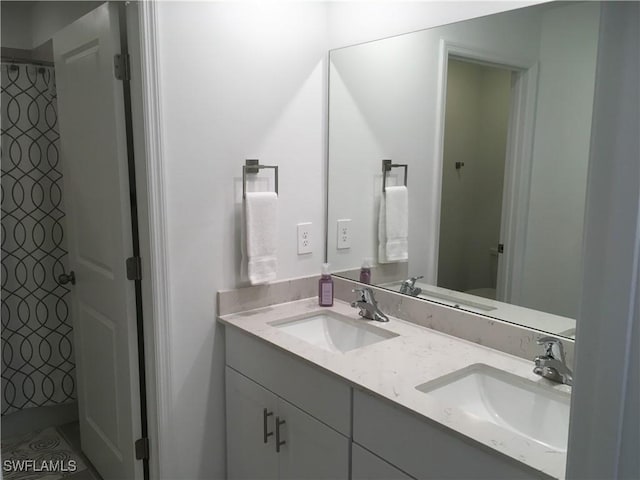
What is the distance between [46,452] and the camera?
2.47 meters

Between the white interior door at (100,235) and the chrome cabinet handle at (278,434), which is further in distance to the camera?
the white interior door at (100,235)

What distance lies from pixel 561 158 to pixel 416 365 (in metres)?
0.73

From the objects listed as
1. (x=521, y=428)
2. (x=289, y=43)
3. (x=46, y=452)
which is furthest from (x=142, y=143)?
(x=46, y=452)

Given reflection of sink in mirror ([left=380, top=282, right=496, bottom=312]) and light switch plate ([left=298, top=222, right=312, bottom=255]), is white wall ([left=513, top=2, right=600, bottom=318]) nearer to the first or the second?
reflection of sink in mirror ([left=380, top=282, right=496, bottom=312])

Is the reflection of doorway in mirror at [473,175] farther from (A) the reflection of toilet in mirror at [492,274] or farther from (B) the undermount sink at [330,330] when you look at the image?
(B) the undermount sink at [330,330]

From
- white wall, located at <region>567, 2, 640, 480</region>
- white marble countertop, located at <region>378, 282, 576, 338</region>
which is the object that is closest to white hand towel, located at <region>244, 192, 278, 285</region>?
white marble countertop, located at <region>378, 282, 576, 338</region>

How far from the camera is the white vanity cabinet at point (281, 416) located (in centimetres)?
145

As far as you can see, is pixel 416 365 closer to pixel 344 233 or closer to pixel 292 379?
pixel 292 379

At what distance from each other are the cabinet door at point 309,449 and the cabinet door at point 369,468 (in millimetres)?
31

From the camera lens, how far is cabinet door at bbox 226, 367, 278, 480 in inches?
67.8

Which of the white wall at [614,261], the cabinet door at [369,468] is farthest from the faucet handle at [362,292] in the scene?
the white wall at [614,261]

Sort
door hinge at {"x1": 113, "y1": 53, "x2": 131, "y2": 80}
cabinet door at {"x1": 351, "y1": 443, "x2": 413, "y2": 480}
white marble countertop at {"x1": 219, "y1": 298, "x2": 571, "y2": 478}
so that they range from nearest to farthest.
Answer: white marble countertop at {"x1": 219, "y1": 298, "x2": 571, "y2": 478}
cabinet door at {"x1": 351, "y1": 443, "x2": 413, "y2": 480}
door hinge at {"x1": 113, "y1": 53, "x2": 131, "y2": 80}

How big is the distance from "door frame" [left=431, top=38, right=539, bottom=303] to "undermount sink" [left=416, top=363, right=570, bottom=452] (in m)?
0.29

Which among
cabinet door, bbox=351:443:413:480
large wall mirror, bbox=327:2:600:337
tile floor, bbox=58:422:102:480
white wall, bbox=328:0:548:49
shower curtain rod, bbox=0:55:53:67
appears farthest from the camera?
shower curtain rod, bbox=0:55:53:67
